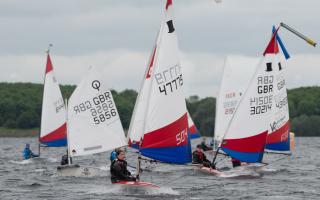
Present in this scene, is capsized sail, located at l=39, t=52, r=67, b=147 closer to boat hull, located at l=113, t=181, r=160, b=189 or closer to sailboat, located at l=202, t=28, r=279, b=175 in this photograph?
sailboat, located at l=202, t=28, r=279, b=175

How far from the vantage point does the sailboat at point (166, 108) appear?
96.5 feet

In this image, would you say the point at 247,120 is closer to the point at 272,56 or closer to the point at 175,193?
the point at 272,56

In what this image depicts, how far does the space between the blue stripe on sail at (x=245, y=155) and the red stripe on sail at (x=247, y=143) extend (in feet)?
0.46

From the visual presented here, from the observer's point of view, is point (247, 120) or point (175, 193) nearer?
point (175, 193)

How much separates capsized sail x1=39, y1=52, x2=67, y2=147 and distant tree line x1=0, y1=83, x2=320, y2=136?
62373 mm

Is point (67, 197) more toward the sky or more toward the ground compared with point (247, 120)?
more toward the ground

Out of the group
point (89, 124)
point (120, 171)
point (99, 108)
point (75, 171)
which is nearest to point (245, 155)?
point (99, 108)

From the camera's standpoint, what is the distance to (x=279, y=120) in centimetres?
4266

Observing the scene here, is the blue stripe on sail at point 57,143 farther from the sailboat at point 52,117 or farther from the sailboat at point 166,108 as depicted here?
the sailboat at point 166,108

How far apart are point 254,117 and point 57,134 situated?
15225 millimetres

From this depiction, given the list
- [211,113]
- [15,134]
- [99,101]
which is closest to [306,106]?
[211,113]

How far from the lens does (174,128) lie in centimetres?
3031

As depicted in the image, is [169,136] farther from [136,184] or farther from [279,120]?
[279,120]

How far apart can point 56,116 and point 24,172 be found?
6968 mm
